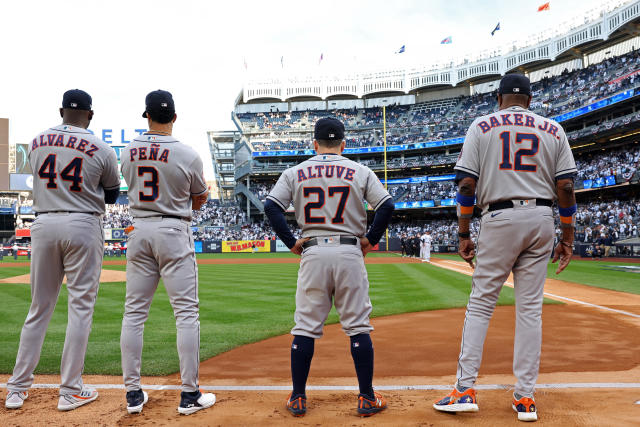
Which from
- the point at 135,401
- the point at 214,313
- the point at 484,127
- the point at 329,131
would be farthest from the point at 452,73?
the point at 135,401

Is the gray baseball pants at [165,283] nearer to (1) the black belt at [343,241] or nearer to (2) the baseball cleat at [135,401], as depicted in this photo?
(2) the baseball cleat at [135,401]

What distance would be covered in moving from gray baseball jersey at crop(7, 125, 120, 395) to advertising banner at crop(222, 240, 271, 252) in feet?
134

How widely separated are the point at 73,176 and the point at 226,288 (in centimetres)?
942

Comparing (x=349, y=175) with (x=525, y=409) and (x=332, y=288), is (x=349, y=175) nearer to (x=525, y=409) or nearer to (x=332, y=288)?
(x=332, y=288)

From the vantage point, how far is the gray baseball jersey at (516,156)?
11.0ft

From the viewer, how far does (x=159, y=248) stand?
3.37 meters

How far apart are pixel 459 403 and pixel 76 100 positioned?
3.72 meters

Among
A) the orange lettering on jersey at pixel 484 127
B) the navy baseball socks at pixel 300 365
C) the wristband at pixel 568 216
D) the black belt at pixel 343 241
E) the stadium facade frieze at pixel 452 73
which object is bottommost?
the navy baseball socks at pixel 300 365

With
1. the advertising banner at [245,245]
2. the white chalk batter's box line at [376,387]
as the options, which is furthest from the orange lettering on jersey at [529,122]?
the advertising banner at [245,245]

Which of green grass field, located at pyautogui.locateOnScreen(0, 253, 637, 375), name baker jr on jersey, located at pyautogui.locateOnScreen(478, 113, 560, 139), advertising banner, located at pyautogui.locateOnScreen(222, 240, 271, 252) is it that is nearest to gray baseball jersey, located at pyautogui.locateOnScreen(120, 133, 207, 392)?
green grass field, located at pyautogui.locateOnScreen(0, 253, 637, 375)

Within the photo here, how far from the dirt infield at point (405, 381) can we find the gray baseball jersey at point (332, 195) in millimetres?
1311

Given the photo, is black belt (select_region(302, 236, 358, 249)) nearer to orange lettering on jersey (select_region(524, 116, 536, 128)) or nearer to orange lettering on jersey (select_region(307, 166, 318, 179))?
orange lettering on jersey (select_region(307, 166, 318, 179))

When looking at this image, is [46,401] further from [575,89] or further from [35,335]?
[575,89]

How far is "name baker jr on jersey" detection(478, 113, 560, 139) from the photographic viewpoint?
338 centimetres
